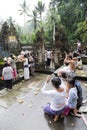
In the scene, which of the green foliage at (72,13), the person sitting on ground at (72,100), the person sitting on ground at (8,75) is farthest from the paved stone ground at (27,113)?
the green foliage at (72,13)

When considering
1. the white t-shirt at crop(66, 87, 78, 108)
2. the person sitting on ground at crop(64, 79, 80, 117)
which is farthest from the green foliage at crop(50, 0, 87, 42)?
the white t-shirt at crop(66, 87, 78, 108)

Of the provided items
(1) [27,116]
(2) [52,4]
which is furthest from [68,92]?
(2) [52,4]

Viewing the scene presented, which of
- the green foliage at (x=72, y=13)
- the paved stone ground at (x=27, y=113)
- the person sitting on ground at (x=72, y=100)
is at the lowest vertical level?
the paved stone ground at (x=27, y=113)

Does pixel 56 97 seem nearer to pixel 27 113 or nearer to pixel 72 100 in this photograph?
pixel 72 100

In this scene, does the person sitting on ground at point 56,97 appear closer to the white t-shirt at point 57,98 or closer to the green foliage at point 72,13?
the white t-shirt at point 57,98

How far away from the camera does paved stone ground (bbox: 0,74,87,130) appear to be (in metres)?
6.70

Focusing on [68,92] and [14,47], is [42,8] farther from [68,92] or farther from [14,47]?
[68,92]

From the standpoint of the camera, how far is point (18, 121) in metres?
7.14

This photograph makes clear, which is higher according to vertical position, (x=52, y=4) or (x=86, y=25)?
(x=52, y=4)

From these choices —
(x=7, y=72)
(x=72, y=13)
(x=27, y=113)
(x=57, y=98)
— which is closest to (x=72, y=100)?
(x=57, y=98)

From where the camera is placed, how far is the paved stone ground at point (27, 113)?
22.0ft

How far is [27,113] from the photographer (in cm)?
775

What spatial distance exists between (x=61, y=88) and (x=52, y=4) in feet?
94.9

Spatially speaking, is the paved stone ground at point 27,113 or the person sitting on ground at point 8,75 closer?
the paved stone ground at point 27,113
